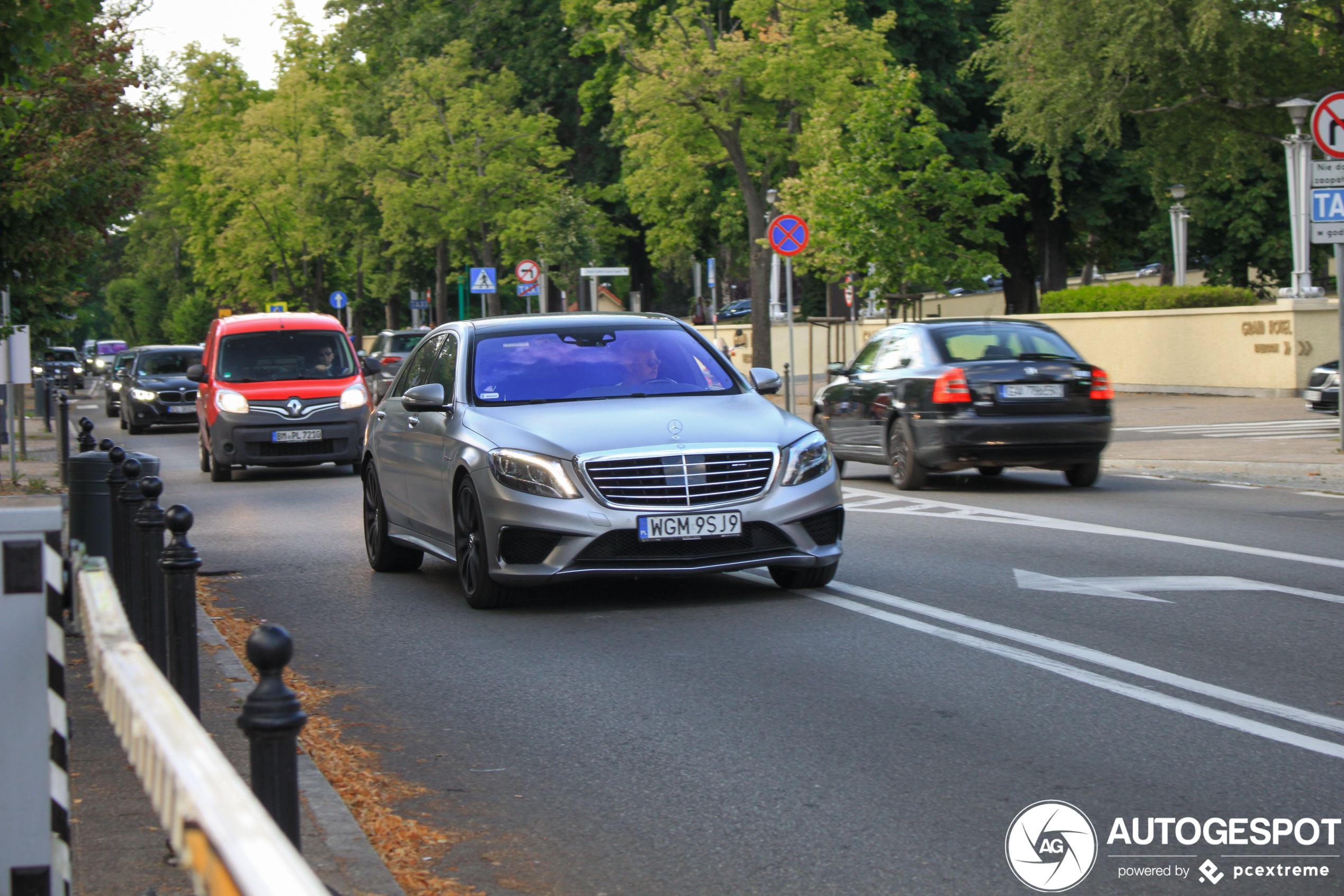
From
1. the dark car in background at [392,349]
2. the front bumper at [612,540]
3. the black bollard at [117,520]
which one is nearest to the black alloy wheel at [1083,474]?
the front bumper at [612,540]

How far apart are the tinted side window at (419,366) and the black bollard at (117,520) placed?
2.79 m

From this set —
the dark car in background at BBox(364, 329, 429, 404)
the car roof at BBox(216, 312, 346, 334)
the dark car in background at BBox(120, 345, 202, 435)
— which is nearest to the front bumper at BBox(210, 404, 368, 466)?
the car roof at BBox(216, 312, 346, 334)

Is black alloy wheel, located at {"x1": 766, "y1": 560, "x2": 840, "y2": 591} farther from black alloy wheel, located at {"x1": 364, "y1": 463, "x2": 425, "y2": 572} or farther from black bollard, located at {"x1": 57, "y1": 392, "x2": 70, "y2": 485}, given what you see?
black bollard, located at {"x1": 57, "y1": 392, "x2": 70, "y2": 485}

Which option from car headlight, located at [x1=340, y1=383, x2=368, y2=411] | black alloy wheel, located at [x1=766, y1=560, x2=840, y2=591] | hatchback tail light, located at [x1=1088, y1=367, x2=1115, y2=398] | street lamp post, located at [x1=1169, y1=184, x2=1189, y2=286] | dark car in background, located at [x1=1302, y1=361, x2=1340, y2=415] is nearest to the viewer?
black alloy wheel, located at [x1=766, y1=560, x2=840, y2=591]

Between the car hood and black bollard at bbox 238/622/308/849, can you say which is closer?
black bollard at bbox 238/622/308/849

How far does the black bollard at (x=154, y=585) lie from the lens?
5930 millimetres

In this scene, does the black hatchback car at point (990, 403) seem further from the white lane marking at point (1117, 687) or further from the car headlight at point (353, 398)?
the car headlight at point (353, 398)

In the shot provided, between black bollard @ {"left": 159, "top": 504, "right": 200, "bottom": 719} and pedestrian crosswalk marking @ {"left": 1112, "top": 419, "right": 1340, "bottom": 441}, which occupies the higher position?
black bollard @ {"left": 159, "top": 504, "right": 200, "bottom": 719}

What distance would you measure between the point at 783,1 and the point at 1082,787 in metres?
31.4

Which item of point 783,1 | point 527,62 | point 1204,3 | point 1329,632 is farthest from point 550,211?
point 1329,632

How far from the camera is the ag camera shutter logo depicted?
452 cm

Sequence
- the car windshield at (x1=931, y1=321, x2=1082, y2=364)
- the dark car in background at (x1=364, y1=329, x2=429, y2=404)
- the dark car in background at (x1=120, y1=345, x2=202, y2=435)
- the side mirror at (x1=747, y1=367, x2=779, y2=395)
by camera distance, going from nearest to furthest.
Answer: the side mirror at (x1=747, y1=367, x2=779, y2=395) → the car windshield at (x1=931, y1=321, x2=1082, y2=364) → the dark car in background at (x1=120, y1=345, x2=202, y2=435) → the dark car in background at (x1=364, y1=329, x2=429, y2=404)

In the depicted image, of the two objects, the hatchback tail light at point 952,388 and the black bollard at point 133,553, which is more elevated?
the hatchback tail light at point 952,388

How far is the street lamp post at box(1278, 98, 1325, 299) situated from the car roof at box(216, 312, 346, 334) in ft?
47.4
